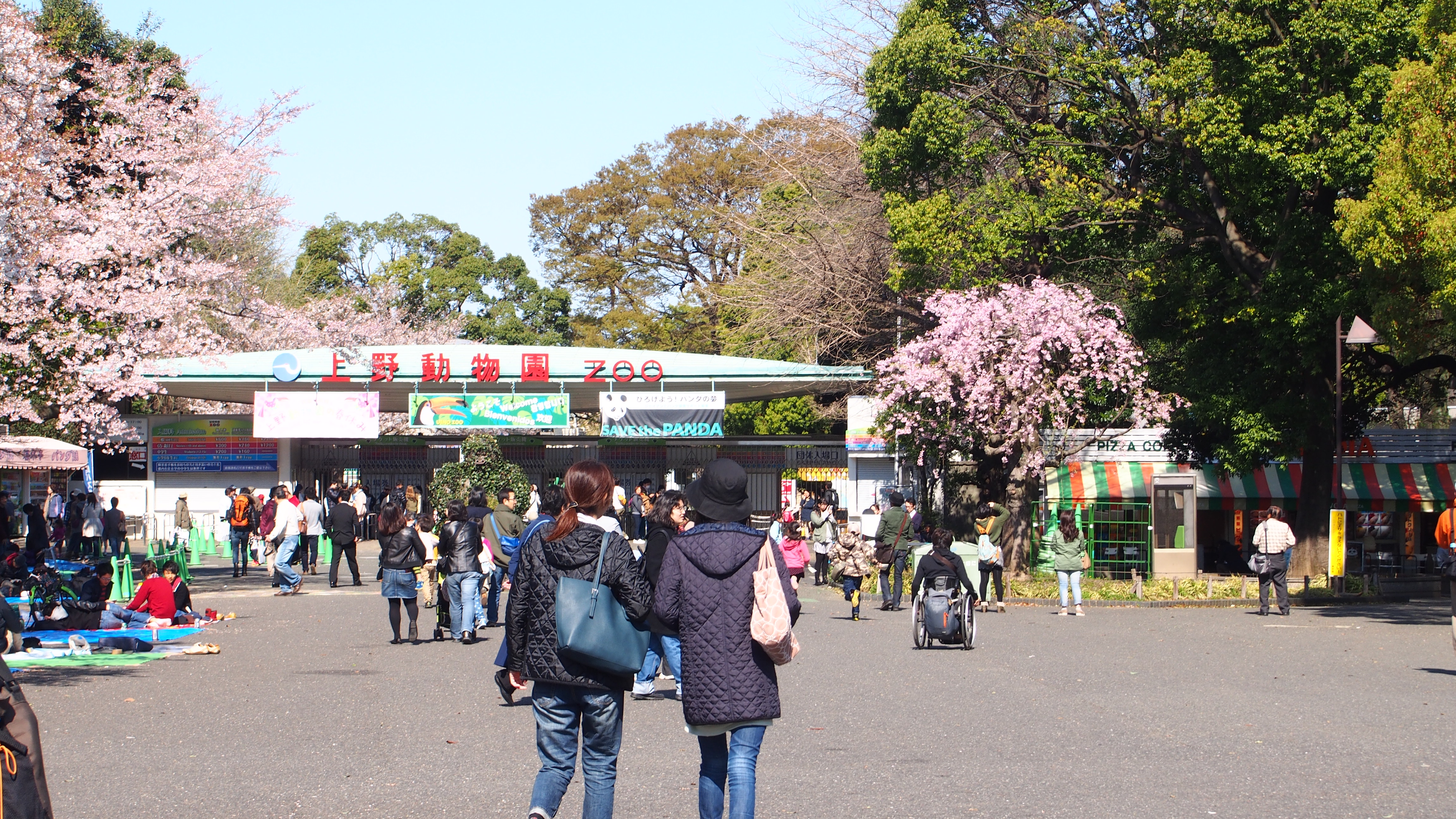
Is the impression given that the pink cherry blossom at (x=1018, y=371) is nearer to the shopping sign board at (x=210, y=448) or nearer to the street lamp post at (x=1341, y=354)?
the street lamp post at (x=1341, y=354)

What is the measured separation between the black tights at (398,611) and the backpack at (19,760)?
9734 millimetres

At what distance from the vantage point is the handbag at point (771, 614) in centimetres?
536

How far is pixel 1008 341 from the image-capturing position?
24203 millimetres

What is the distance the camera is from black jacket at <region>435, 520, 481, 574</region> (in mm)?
13914

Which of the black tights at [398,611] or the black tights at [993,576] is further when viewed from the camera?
the black tights at [993,576]

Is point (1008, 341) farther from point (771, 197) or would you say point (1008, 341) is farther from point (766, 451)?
point (771, 197)

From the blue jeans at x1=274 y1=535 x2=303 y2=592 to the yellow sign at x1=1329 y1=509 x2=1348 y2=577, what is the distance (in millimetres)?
16672

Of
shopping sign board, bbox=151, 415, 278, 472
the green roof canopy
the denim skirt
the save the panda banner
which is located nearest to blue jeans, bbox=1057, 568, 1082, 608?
the denim skirt

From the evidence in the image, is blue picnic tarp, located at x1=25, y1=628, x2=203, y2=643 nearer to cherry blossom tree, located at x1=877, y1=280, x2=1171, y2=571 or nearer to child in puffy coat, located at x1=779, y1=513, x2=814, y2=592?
child in puffy coat, located at x1=779, y1=513, x2=814, y2=592

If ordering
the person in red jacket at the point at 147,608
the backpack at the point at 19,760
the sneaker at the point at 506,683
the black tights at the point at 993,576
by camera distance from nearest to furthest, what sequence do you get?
the backpack at the point at 19,760
the sneaker at the point at 506,683
the person in red jacket at the point at 147,608
the black tights at the point at 993,576

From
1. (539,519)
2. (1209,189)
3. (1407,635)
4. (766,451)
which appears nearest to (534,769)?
(539,519)

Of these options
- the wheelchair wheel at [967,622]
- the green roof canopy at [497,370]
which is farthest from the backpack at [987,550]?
the green roof canopy at [497,370]

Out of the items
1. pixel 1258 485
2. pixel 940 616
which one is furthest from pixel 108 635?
pixel 1258 485

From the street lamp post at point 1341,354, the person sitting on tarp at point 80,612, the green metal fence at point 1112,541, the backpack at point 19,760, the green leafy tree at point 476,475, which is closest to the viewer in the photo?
the backpack at point 19,760
